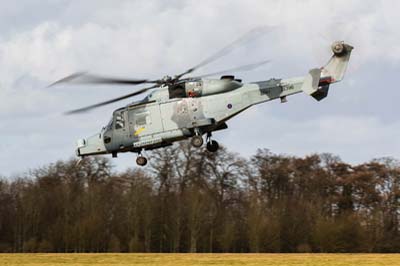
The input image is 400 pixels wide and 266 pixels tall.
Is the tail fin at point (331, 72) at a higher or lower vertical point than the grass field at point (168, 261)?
higher

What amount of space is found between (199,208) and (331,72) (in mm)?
28874

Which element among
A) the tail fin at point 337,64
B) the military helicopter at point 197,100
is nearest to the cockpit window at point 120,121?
the military helicopter at point 197,100

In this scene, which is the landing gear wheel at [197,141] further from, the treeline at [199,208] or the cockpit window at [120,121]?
the treeline at [199,208]

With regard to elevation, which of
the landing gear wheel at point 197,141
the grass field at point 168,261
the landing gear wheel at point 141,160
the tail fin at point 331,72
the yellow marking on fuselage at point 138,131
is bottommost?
the grass field at point 168,261

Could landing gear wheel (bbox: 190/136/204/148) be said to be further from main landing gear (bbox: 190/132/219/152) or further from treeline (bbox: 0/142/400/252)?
treeline (bbox: 0/142/400/252)

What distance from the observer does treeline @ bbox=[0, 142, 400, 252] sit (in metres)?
62.0

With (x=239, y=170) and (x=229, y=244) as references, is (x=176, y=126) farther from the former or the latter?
(x=239, y=170)

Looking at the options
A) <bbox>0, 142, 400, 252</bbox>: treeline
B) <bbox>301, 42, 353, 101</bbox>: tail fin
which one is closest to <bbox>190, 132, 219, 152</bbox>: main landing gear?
<bbox>301, 42, 353, 101</bbox>: tail fin

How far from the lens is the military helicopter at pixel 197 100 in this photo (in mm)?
36781

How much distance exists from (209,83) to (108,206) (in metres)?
30.9

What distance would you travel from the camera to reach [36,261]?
38.9 meters

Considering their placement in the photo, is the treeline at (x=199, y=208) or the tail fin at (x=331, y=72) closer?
the tail fin at (x=331, y=72)

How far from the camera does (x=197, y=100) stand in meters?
37.2

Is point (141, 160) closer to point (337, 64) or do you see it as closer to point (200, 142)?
point (200, 142)
